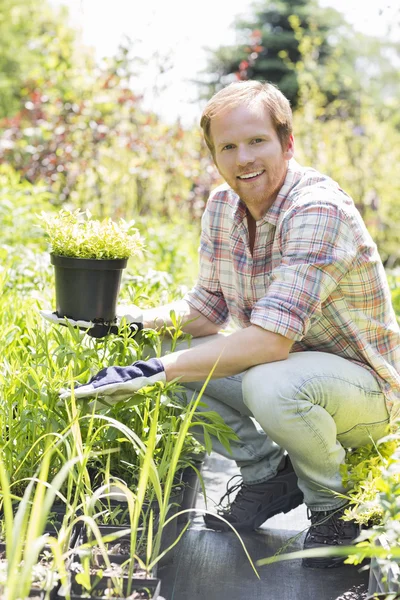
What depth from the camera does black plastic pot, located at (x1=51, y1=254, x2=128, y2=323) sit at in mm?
1998

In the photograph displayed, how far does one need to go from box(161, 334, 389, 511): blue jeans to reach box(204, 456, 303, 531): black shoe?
0.18 m

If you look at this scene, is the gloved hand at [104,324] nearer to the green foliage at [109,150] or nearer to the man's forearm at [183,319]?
the man's forearm at [183,319]

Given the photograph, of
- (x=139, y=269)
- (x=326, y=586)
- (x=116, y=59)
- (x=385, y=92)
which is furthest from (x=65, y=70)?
(x=385, y=92)

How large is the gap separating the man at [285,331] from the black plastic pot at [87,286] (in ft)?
0.72

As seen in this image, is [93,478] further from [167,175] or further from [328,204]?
[167,175]

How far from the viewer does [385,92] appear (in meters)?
22.1

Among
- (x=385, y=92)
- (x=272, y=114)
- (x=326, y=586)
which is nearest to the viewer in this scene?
(x=326, y=586)

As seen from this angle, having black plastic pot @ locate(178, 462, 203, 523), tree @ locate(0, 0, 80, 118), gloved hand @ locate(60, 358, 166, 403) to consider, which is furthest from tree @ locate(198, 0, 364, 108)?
gloved hand @ locate(60, 358, 166, 403)

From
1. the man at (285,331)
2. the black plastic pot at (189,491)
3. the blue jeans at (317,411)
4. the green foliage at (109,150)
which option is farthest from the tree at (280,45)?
the blue jeans at (317,411)

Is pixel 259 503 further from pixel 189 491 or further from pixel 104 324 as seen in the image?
pixel 104 324

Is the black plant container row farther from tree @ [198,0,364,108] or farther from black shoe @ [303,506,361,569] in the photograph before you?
tree @ [198,0,364,108]

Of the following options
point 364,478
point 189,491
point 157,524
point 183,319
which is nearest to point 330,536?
point 364,478

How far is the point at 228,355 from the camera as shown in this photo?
1862mm

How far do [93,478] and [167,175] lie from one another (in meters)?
3.99
